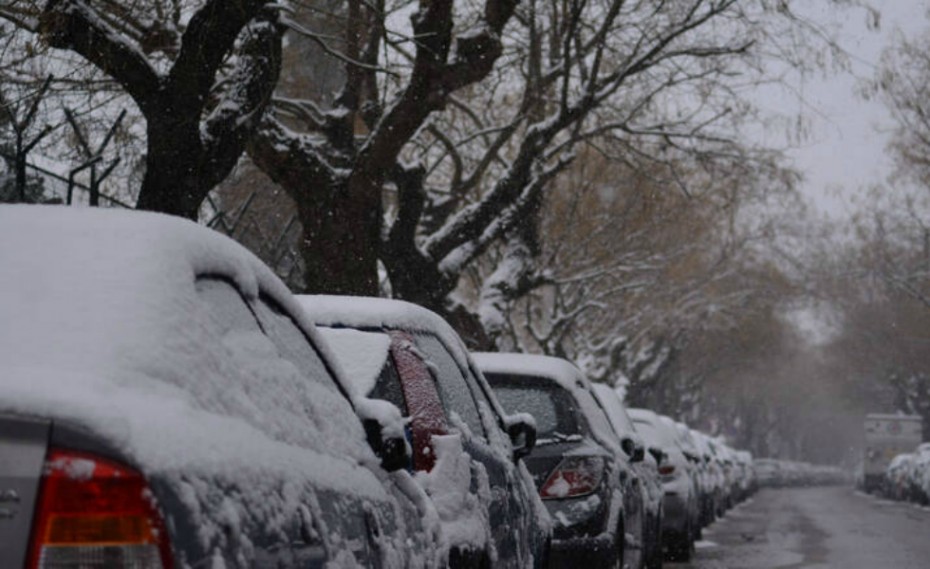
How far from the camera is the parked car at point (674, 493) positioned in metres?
17.8

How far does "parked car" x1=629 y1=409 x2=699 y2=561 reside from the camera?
17797mm

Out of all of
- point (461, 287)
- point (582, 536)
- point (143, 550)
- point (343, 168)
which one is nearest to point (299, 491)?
point (143, 550)

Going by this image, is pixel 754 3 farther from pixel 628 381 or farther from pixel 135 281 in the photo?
pixel 628 381

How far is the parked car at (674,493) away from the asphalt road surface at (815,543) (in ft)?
0.83

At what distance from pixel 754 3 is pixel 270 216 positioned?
34.9 feet

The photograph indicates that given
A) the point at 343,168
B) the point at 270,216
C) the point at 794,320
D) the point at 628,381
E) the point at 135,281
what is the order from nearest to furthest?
the point at 135,281 → the point at 343,168 → the point at 270,216 → the point at 628,381 → the point at 794,320

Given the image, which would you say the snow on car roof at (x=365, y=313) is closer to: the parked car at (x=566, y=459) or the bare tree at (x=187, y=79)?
the parked car at (x=566, y=459)

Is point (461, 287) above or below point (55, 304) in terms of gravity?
above

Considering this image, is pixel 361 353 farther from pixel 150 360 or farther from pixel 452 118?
pixel 452 118

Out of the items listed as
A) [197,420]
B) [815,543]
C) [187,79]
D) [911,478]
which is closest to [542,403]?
Result: [187,79]

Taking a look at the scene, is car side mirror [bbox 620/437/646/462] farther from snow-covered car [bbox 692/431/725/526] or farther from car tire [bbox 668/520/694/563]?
snow-covered car [bbox 692/431/725/526]

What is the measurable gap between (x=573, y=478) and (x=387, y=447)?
5.30 metres

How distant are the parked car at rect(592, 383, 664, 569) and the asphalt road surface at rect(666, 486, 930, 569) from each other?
6.67 ft

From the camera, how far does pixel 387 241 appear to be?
21594 mm
